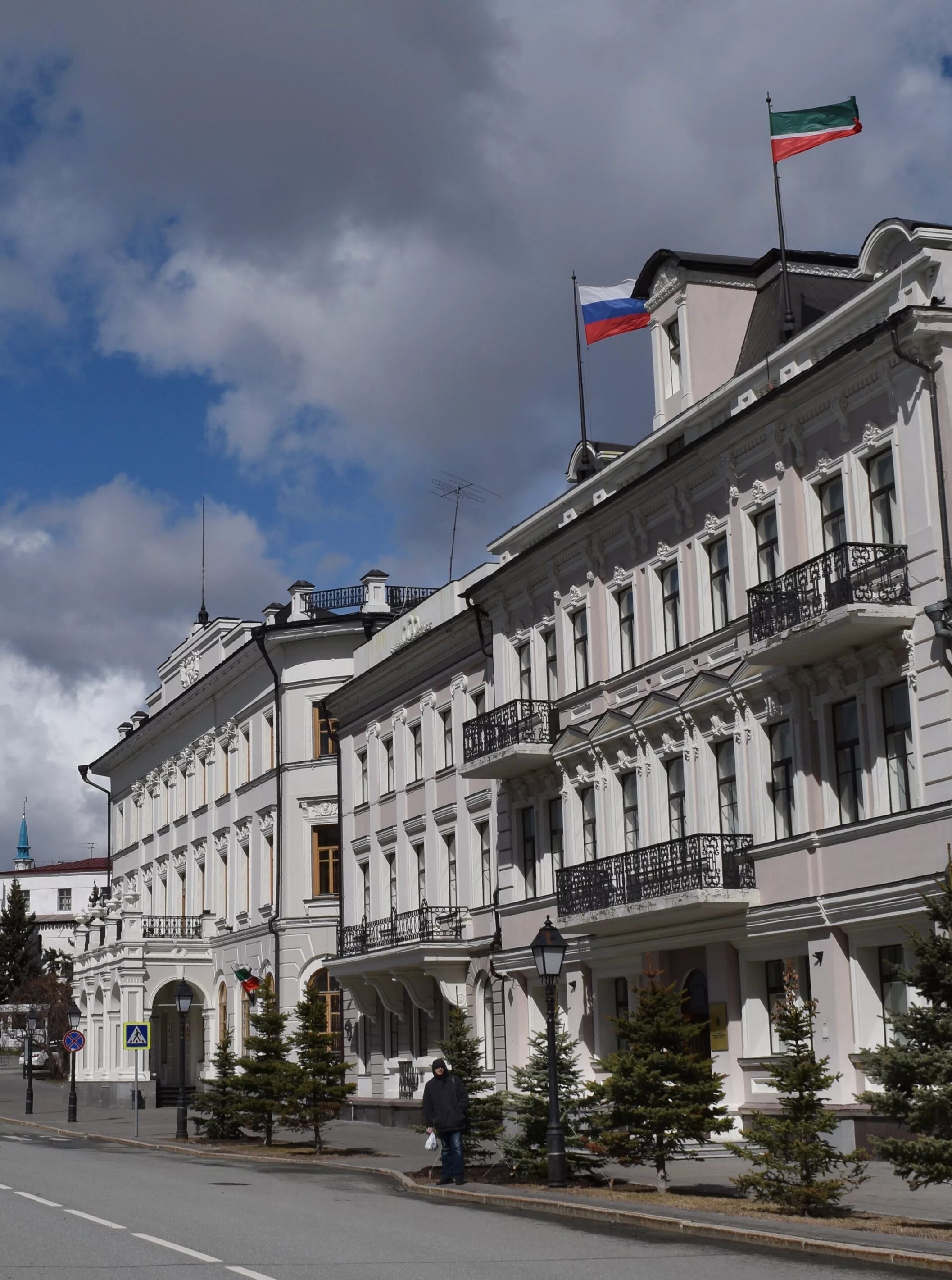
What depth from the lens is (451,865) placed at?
39844 millimetres

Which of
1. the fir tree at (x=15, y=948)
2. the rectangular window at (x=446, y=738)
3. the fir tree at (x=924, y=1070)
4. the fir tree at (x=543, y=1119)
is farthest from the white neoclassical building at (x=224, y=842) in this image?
the fir tree at (x=15, y=948)

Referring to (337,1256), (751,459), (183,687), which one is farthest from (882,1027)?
(183,687)

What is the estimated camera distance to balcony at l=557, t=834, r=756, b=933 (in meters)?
26.8

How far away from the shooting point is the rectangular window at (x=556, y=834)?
3406 cm

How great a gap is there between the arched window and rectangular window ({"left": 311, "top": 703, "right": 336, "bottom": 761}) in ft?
21.4

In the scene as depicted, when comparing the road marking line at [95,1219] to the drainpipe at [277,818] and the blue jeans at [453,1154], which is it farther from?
the drainpipe at [277,818]

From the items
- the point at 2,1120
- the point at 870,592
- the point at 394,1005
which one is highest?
the point at 870,592

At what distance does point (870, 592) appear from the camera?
934 inches

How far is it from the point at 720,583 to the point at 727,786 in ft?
11.7

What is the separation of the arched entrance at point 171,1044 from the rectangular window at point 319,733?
11.1m

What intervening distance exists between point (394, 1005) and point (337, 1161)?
12.9 m

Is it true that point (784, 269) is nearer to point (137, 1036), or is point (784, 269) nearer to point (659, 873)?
point (659, 873)

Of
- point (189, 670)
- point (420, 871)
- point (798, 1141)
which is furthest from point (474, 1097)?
point (189, 670)

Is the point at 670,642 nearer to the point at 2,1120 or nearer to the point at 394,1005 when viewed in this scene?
the point at 394,1005
